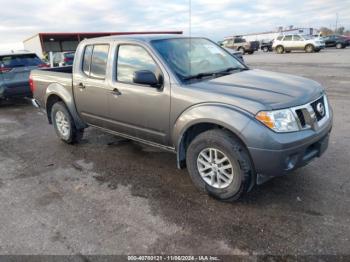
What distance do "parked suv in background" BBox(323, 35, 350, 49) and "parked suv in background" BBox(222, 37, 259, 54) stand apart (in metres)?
7.55

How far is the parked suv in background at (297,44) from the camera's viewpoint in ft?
96.1

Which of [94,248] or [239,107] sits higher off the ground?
[239,107]

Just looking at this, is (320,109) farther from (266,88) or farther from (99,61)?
(99,61)

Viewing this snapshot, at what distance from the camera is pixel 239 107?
314 cm

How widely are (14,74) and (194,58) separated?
7003 mm

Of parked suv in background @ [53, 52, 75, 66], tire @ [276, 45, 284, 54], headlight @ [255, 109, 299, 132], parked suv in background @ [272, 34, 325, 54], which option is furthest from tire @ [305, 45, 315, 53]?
headlight @ [255, 109, 299, 132]

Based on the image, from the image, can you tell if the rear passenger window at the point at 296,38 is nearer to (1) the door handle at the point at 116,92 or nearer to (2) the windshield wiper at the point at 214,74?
(2) the windshield wiper at the point at 214,74

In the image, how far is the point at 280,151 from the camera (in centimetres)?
297

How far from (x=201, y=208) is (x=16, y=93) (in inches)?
305

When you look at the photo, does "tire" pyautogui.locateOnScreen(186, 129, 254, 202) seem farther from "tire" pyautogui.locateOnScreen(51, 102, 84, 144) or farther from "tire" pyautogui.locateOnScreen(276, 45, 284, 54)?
"tire" pyautogui.locateOnScreen(276, 45, 284, 54)

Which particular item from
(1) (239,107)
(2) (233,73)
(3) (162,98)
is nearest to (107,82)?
(3) (162,98)

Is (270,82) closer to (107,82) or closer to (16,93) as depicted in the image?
(107,82)

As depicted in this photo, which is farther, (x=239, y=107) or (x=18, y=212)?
(x=18, y=212)

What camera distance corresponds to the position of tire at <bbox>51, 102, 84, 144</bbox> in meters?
5.50
